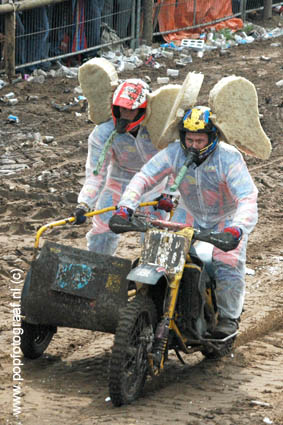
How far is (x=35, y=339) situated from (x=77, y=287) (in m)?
0.76

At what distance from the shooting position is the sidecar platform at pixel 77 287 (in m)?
6.00

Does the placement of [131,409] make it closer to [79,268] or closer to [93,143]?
[79,268]

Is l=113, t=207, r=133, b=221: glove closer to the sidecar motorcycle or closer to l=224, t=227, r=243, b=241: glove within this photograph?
the sidecar motorcycle

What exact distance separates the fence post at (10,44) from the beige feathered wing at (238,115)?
818 cm

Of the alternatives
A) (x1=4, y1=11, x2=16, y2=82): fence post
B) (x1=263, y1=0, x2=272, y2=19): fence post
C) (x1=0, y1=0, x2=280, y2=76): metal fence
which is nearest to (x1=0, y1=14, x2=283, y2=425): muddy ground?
(x1=4, y1=11, x2=16, y2=82): fence post

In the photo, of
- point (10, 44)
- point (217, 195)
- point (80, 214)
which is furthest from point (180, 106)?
point (10, 44)

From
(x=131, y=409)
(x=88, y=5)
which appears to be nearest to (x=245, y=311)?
(x=131, y=409)

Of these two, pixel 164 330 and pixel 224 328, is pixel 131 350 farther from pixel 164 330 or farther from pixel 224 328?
pixel 224 328

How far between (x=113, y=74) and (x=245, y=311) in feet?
7.60

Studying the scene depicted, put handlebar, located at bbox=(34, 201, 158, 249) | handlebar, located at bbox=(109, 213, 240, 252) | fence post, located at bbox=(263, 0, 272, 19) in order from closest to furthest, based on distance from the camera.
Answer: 1. handlebar, located at bbox=(109, 213, 240, 252)
2. handlebar, located at bbox=(34, 201, 158, 249)
3. fence post, located at bbox=(263, 0, 272, 19)

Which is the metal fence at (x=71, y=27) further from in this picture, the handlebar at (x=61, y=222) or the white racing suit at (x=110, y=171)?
the handlebar at (x=61, y=222)

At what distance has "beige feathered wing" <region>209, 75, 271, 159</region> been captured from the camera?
6426 mm

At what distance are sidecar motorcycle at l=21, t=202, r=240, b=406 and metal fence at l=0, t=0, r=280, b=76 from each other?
8.56 meters

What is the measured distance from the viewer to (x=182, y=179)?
21.0ft
